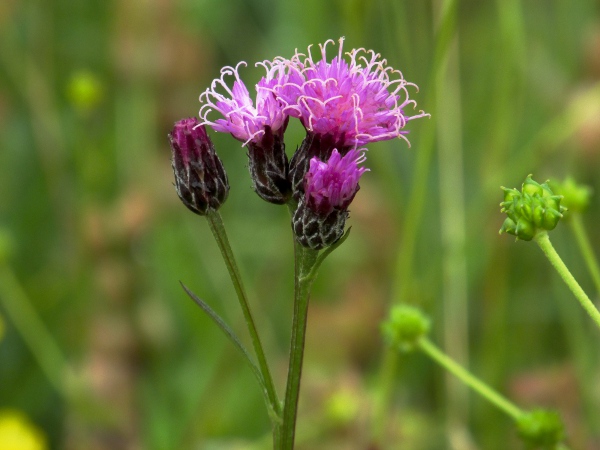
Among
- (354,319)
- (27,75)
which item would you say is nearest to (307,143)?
(354,319)

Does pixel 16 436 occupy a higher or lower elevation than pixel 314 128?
lower

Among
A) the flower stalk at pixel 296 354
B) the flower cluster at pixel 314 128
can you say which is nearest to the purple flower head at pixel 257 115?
the flower cluster at pixel 314 128

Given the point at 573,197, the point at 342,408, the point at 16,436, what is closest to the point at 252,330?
the point at 573,197

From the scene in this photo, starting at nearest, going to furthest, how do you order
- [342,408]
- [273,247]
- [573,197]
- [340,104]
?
[340,104], [573,197], [342,408], [273,247]

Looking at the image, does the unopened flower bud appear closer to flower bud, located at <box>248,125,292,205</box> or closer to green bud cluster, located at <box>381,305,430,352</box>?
flower bud, located at <box>248,125,292,205</box>

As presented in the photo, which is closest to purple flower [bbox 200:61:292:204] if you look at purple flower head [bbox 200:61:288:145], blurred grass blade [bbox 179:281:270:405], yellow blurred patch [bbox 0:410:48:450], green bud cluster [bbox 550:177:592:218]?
purple flower head [bbox 200:61:288:145]

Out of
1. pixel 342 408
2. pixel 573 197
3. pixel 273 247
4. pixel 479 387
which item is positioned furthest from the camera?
pixel 273 247

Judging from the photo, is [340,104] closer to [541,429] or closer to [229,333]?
[229,333]

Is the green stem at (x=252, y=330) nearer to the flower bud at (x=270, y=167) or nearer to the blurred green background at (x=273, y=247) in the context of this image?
the flower bud at (x=270, y=167)
